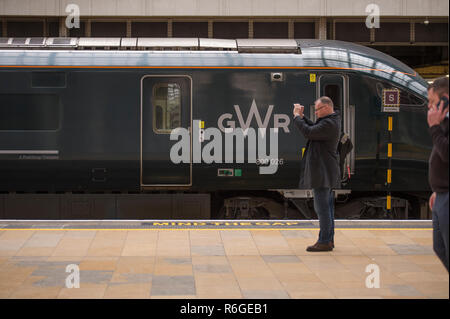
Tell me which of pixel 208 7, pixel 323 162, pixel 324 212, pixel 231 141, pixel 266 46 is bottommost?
pixel 324 212

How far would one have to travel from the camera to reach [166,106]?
1070cm

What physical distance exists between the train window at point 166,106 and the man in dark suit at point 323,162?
3.58 meters

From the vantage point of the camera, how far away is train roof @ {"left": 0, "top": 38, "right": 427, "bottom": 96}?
10.7 m

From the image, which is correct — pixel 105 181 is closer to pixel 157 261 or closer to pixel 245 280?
pixel 157 261

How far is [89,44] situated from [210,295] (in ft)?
20.9

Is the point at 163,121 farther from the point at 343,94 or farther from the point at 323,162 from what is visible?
the point at 323,162

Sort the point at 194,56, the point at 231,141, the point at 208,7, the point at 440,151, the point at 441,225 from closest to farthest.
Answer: the point at 440,151 → the point at 441,225 → the point at 231,141 → the point at 194,56 → the point at 208,7

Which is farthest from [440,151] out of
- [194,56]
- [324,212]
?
[194,56]

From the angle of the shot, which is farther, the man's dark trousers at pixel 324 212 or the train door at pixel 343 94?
the train door at pixel 343 94

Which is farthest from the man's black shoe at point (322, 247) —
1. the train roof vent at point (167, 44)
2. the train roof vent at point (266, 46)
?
the train roof vent at point (167, 44)

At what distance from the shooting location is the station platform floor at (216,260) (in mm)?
5738

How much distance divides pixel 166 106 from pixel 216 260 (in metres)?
4.19

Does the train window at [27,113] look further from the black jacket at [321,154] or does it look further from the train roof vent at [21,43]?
the black jacket at [321,154]

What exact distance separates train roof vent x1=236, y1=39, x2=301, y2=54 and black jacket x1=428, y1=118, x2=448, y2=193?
6.35 meters
